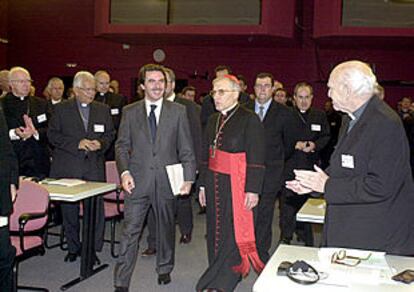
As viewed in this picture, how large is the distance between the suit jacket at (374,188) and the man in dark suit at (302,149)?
2889mm

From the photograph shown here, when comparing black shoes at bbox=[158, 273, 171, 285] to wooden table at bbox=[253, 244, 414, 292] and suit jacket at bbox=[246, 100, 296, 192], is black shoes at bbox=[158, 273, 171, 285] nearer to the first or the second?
suit jacket at bbox=[246, 100, 296, 192]

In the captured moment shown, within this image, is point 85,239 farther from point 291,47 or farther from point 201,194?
point 291,47

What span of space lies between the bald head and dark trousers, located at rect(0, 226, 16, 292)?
6.41 ft

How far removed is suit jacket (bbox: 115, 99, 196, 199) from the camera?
4141 mm

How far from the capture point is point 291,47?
11.5m

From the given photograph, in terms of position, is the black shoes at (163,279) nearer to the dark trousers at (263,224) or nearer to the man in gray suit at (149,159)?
the man in gray suit at (149,159)

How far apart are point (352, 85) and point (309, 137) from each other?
330cm

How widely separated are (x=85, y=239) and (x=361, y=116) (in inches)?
108

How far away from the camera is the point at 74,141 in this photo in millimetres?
5020

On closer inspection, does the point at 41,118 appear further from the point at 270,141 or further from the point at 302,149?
the point at 302,149

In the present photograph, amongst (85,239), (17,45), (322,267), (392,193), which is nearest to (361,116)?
(392,193)

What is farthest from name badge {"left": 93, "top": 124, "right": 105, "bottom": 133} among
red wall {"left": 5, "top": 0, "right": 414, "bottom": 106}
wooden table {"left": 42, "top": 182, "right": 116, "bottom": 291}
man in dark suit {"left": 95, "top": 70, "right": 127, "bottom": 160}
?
red wall {"left": 5, "top": 0, "right": 414, "bottom": 106}

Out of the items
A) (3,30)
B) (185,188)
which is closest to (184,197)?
(185,188)

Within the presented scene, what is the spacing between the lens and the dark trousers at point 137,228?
404cm
